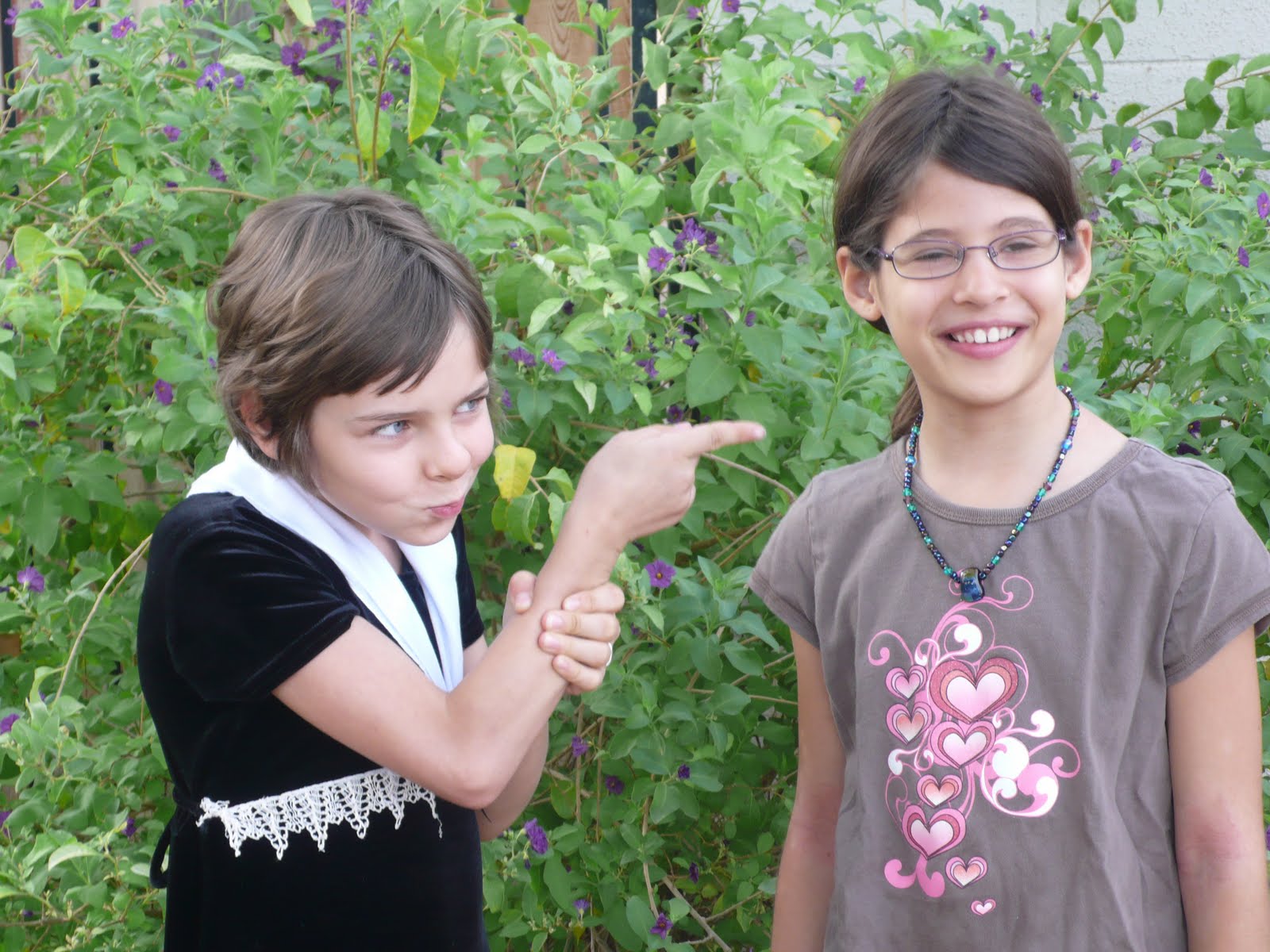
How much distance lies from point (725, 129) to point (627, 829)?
1.02 meters

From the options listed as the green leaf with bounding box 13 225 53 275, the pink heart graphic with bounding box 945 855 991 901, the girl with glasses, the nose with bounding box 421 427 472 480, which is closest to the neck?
the girl with glasses

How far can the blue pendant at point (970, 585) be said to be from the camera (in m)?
1.37

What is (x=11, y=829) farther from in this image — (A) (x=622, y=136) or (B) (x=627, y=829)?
(A) (x=622, y=136)

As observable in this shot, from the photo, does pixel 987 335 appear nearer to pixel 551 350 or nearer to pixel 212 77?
pixel 551 350

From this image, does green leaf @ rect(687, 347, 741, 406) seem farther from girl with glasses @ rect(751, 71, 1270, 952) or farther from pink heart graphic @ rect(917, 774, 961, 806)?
pink heart graphic @ rect(917, 774, 961, 806)

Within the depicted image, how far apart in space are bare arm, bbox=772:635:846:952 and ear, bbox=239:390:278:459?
0.62 metres

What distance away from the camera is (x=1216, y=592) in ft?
4.17

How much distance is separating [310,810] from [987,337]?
0.83 metres

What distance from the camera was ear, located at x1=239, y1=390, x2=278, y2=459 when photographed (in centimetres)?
140

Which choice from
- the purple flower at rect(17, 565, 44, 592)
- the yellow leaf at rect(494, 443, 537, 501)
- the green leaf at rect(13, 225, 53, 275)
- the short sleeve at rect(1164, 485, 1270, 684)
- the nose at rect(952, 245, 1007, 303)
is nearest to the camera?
the short sleeve at rect(1164, 485, 1270, 684)

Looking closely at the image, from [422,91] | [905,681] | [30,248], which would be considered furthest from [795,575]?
[30,248]

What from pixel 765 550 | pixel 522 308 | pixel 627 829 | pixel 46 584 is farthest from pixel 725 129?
pixel 46 584

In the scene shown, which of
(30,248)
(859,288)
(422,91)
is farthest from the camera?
(30,248)

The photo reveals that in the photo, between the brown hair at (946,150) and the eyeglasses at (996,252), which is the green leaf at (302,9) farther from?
the eyeglasses at (996,252)
